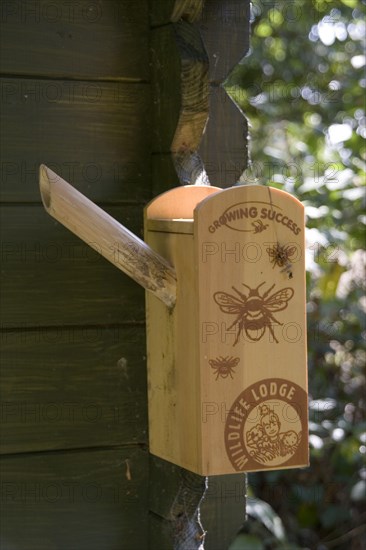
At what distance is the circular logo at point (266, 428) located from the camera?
122 centimetres

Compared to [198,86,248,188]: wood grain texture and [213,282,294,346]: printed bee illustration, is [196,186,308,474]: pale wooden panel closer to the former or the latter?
[213,282,294,346]: printed bee illustration

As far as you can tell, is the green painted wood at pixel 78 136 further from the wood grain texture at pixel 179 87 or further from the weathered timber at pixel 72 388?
the weathered timber at pixel 72 388

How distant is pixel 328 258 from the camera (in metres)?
2.50

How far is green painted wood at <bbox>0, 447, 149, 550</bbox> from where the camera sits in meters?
1.40

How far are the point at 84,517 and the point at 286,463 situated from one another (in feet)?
1.25

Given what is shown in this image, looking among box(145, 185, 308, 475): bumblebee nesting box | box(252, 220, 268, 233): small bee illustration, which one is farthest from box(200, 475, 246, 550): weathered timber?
box(252, 220, 268, 233): small bee illustration

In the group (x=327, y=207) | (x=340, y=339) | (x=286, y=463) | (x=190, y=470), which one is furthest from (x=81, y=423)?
(x=340, y=339)

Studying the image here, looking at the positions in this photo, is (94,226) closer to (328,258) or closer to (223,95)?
(223,95)

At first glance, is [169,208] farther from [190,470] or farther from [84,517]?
[84,517]

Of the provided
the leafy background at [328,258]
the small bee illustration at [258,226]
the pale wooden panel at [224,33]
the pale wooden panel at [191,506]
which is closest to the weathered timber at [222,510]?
the pale wooden panel at [191,506]

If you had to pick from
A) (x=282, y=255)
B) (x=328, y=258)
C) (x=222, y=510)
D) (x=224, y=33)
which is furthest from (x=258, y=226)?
(x=328, y=258)

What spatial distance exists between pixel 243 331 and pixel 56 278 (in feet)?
1.10

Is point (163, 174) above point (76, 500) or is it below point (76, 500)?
above

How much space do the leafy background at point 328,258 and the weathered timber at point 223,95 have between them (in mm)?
901
